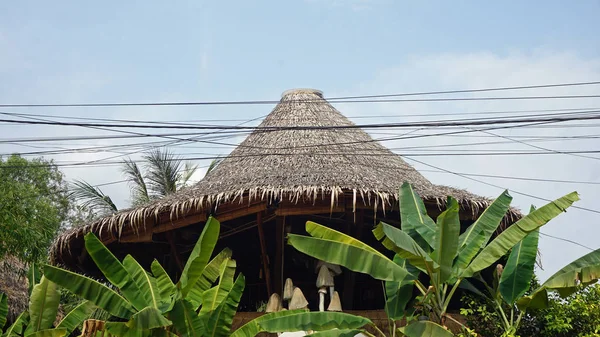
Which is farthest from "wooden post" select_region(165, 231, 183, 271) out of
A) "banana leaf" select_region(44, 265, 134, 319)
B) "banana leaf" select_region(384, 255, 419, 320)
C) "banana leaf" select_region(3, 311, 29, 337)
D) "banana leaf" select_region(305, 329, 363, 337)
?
"banana leaf" select_region(384, 255, 419, 320)

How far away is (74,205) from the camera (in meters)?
27.2

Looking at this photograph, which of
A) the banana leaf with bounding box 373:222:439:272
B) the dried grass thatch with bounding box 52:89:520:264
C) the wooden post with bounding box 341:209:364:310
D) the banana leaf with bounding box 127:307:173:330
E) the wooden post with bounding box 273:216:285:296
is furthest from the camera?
the wooden post with bounding box 341:209:364:310

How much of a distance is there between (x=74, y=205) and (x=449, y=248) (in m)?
20.0

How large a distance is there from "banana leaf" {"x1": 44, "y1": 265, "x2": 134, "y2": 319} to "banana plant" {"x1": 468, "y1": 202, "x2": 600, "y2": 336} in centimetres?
437

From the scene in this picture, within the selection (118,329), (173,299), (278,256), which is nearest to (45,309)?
(118,329)

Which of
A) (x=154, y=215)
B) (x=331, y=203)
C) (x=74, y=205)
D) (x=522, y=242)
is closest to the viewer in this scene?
(x=522, y=242)

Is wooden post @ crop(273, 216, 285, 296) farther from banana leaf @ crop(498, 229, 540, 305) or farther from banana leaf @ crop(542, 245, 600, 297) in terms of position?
banana leaf @ crop(542, 245, 600, 297)

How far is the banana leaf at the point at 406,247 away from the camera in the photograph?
9086 mm

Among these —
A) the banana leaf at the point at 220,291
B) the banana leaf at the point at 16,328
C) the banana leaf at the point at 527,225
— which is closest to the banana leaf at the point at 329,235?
the banana leaf at the point at 220,291

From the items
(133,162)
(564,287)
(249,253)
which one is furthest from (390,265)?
(133,162)

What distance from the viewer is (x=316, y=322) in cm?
948

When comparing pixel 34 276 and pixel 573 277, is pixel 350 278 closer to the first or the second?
pixel 573 277

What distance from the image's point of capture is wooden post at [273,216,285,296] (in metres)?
13.0

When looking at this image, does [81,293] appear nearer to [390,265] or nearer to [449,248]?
[390,265]
